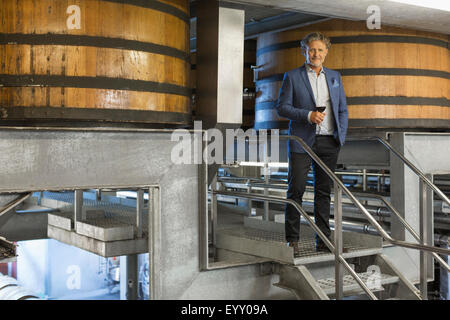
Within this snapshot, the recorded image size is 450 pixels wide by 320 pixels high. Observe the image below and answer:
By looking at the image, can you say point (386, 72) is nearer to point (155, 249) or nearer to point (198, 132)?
point (198, 132)

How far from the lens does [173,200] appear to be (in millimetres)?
3791

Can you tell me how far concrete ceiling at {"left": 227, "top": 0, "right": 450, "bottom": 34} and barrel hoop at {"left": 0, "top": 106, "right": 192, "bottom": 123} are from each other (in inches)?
48.5

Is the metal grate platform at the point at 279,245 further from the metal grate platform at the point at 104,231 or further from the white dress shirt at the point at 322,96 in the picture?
the white dress shirt at the point at 322,96

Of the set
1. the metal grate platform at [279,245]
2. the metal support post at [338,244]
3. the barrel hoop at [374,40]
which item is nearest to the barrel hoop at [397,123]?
the barrel hoop at [374,40]

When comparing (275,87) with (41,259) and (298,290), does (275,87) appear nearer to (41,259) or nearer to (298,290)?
(298,290)

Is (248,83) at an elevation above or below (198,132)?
above

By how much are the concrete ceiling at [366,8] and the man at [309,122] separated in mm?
497

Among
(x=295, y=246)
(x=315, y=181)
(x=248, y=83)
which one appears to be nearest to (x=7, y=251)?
(x=295, y=246)

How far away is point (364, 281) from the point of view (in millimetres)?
3889

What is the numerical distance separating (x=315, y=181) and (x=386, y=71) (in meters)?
1.50

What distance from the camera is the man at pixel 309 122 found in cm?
383

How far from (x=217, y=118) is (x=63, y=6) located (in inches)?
55.5

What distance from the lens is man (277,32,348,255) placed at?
3.83 m

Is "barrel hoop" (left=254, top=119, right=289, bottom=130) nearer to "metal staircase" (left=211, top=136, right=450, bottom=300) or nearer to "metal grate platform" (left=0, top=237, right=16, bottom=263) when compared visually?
"metal staircase" (left=211, top=136, right=450, bottom=300)
